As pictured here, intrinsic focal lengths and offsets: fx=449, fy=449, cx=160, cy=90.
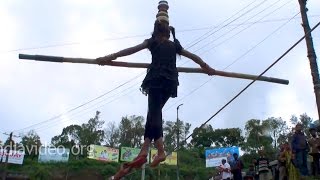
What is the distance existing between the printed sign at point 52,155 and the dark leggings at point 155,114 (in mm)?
37397

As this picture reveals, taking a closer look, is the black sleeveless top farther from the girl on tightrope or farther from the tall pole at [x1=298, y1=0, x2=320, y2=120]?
the tall pole at [x1=298, y1=0, x2=320, y2=120]

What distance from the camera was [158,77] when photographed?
380cm

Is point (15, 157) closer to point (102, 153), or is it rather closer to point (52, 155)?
point (52, 155)

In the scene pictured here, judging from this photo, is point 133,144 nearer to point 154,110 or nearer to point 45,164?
point 45,164

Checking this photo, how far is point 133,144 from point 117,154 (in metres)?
15.5

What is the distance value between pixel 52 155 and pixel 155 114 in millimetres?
38205

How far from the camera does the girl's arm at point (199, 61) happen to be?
13.5 feet

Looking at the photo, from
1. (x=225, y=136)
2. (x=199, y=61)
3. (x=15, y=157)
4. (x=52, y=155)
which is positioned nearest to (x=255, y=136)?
(x=225, y=136)

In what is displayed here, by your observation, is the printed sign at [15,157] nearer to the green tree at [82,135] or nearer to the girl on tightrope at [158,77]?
the green tree at [82,135]

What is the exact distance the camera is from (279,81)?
4.96 metres

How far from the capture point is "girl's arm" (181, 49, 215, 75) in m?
4.13

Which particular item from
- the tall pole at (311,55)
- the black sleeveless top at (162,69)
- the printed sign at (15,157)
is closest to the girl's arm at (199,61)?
the black sleeveless top at (162,69)

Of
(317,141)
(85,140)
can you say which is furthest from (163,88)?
(85,140)

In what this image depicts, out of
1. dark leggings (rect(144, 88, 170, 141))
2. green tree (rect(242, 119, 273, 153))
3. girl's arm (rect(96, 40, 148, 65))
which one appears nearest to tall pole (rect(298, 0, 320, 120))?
girl's arm (rect(96, 40, 148, 65))
